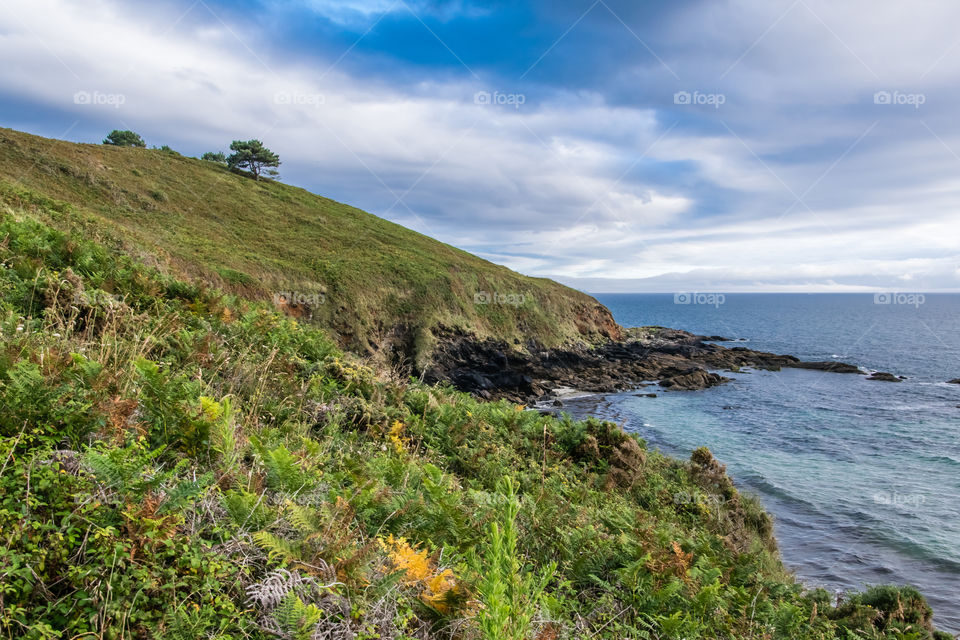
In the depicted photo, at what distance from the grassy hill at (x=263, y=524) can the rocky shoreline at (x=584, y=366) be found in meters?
22.3

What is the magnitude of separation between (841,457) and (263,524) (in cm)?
3006

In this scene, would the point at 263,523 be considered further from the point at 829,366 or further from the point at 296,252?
the point at 829,366

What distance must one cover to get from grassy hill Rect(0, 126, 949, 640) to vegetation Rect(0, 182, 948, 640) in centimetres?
2

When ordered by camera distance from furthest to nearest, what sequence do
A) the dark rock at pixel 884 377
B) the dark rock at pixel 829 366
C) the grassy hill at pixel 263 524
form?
the dark rock at pixel 829 366 < the dark rock at pixel 884 377 < the grassy hill at pixel 263 524

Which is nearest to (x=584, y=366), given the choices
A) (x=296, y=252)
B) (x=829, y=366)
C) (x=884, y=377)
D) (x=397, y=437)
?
(x=296, y=252)

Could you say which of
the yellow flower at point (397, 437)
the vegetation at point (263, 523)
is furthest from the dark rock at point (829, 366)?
the yellow flower at point (397, 437)

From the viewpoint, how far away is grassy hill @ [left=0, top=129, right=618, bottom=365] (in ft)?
105

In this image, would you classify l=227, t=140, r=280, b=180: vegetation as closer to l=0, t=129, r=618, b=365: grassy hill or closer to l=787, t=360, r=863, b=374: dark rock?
l=0, t=129, r=618, b=365: grassy hill

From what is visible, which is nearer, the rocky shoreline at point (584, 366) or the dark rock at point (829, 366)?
the rocky shoreline at point (584, 366)

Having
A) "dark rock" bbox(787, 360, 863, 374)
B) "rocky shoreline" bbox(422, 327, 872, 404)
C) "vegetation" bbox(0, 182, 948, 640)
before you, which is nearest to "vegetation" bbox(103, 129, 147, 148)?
"rocky shoreline" bbox(422, 327, 872, 404)

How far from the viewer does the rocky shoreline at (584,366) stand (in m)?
35.9

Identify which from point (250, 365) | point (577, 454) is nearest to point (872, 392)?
point (577, 454)

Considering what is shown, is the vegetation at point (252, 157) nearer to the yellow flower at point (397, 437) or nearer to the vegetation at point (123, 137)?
the vegetation at point (123, 137)

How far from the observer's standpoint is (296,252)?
3997cm
